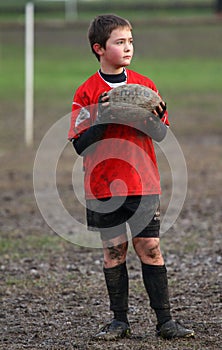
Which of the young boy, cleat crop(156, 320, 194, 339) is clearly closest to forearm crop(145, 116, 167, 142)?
the young boy

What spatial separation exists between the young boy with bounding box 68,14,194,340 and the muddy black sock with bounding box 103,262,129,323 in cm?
9

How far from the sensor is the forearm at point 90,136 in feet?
15.6

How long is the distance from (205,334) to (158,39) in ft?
93.8

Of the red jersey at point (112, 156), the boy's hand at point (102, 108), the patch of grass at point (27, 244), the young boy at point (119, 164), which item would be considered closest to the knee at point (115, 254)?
the young boy at point (119, 164)

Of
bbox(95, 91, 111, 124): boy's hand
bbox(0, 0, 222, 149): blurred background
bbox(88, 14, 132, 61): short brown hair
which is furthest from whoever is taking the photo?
bbox(0, 0, 222, 149): blurred background

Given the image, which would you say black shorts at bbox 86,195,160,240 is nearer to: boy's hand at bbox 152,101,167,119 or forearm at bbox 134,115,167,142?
Result: forearm at bbox 134,115,167,142

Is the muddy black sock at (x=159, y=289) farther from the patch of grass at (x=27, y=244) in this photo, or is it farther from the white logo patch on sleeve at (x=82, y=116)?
the patch of grass at (x=27, y=244)

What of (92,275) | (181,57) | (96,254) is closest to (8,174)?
(96,254)

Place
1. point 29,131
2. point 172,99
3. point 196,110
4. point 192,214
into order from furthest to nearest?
point 172,99
point 196,110
point 29,131
point 192,214

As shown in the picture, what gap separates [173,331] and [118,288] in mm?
380

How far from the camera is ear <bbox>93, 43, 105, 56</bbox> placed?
485 centimetres

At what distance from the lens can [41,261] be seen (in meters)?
7.18

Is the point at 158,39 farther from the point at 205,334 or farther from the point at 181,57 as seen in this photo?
the point at 205,334

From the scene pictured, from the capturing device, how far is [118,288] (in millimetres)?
4996
